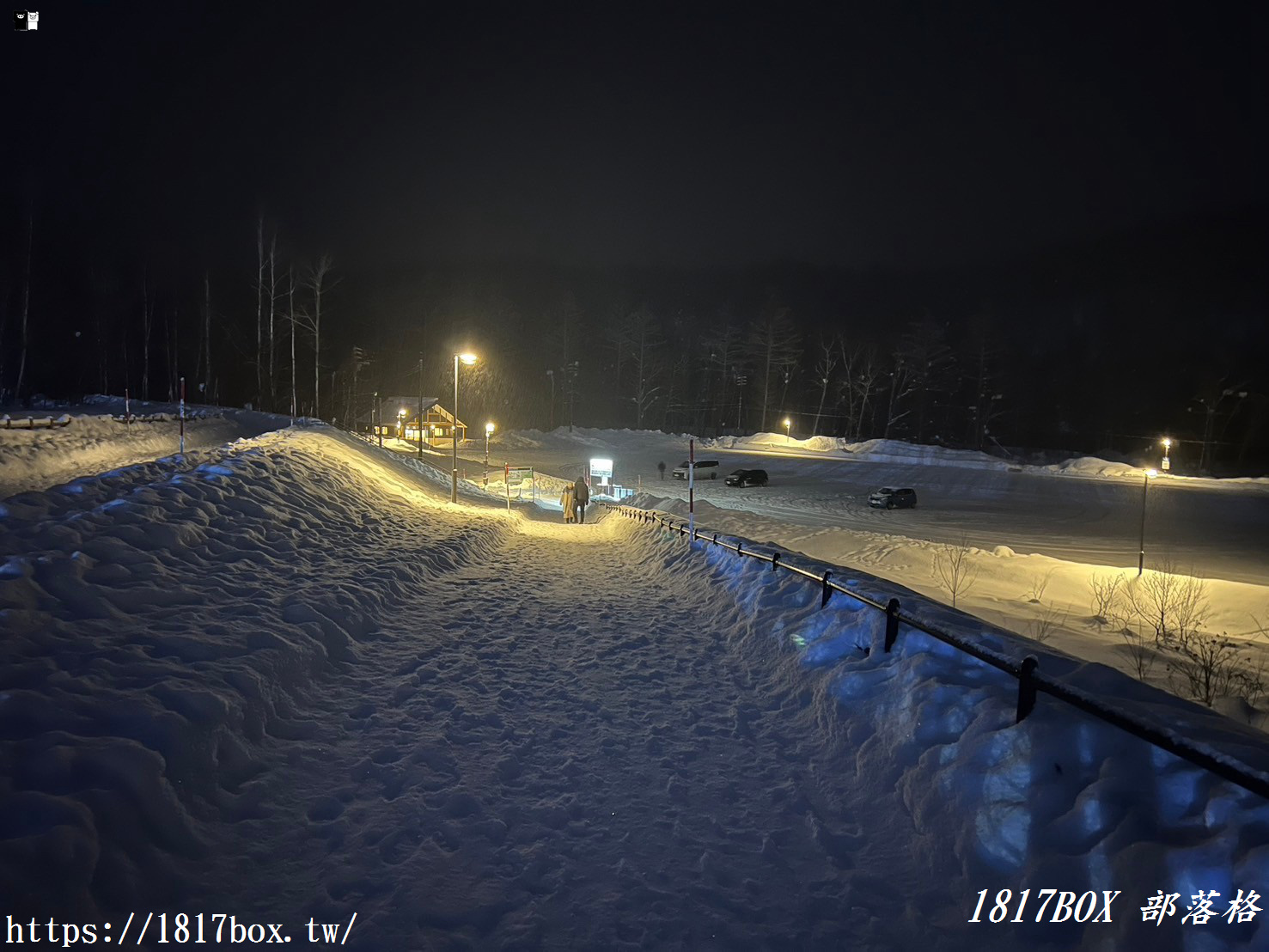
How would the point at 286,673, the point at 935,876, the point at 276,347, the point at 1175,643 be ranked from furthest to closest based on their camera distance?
1. the point at 276,347
2. the point at 1175,643
3. the point at 286,673
4. the point at 935,876

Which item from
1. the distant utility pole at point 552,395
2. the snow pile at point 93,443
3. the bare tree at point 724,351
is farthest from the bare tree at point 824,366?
the snow pile at point 93,443

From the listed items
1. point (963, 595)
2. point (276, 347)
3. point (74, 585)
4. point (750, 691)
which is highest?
point (276, 347)

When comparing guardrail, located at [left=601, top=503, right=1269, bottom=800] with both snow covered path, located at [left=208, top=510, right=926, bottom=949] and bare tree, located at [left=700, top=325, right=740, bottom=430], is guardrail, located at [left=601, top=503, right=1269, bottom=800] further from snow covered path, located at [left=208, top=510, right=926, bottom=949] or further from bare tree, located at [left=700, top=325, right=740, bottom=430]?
bare tree, located at [left=700, top=325, right=740, bottom=430]

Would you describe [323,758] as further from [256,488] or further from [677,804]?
[256,488]

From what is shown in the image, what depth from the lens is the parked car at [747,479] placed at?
42.1 metres

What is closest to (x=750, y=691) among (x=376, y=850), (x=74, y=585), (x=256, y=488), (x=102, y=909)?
(x=376, y=850)

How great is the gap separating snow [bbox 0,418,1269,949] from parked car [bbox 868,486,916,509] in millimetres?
28116

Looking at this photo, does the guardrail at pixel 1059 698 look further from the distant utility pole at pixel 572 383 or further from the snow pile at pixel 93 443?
the distant utility pole at pixel 572 383

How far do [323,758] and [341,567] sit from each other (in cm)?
519

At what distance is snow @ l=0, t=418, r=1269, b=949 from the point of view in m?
2.97

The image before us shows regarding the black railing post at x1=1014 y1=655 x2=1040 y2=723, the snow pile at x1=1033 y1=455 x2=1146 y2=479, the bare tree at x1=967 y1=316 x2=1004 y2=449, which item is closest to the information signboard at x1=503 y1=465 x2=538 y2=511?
the black railing post at x1=1014 y1=655 x2=1040 y2=723

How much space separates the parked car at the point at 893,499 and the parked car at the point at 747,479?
9449 mm

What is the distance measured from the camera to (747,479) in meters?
42.3

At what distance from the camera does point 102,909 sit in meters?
2.85
